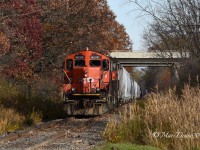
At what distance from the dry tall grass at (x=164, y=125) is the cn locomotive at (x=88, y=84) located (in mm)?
8278

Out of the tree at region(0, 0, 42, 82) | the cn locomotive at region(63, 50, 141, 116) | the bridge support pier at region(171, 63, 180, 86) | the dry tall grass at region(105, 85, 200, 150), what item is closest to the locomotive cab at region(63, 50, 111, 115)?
the cn locomotive at region(63, 50, 141, 116)

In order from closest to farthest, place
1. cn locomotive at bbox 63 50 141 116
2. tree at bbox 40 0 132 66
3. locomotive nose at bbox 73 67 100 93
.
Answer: cn locomotive at bbox 63 50 141 116 → locomotive nose at bbox 73 67 100 93 → tree at bbox 40 0 132 66

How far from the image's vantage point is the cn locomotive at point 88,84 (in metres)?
21.1

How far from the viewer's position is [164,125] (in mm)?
11438

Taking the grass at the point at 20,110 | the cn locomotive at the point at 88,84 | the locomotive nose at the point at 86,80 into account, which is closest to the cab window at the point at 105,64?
the cn locomotive at the point at 88,84

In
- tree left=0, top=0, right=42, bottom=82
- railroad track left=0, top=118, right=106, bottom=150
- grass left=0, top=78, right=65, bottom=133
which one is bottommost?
railroad track left=0, top=118, right=106, bottom=150

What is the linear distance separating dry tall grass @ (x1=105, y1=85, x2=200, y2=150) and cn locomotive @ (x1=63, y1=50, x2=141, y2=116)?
828 cm

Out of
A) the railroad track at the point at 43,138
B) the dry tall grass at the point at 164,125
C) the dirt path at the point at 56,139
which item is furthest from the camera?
the railroad track at the point at 43,138

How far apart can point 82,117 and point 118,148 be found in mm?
12852

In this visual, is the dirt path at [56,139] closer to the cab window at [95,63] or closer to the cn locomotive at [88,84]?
the cn locomotive at [88,84]

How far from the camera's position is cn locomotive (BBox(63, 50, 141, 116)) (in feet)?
69.3

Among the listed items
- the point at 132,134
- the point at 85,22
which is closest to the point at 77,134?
the point at 132,134

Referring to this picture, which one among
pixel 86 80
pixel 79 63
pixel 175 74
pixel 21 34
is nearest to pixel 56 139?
pixel 86 80

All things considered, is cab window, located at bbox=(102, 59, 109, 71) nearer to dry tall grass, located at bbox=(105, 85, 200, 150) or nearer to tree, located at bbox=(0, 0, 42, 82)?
tree, located at bbox=(0, 0, 42, 82)
